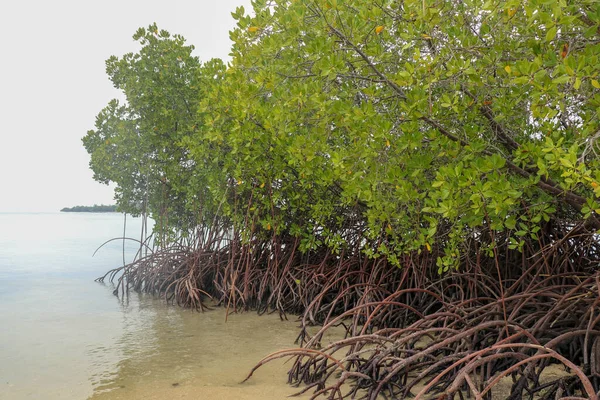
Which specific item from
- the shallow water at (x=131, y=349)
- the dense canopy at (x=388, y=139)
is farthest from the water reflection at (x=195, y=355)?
the dense canopy at (x=388, y=139)

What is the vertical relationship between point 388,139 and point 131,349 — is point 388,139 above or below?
above

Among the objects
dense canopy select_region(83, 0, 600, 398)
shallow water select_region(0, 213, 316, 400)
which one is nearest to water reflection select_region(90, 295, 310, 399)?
shallow water select_region(0, 213, 316, 400)

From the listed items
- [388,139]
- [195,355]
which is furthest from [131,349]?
[388,139]

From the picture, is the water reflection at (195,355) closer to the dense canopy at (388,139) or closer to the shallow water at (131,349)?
the shallow water at (131,349)

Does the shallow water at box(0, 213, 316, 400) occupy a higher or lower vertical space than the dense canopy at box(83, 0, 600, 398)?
lower

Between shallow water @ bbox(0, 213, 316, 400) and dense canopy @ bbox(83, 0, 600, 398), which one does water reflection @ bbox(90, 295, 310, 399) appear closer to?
shallow water @ bbox(0, 213, 316, 400)

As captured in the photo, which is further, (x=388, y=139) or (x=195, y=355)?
(x=195, y=355)

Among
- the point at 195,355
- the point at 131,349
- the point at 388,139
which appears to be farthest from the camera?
the point at 131,349

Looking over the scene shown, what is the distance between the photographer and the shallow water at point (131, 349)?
316 cm

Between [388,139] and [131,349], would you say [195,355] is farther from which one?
[388,139]

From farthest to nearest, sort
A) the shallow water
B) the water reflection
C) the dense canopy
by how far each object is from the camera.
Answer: the shallow water → the water reflection → the dense canopy

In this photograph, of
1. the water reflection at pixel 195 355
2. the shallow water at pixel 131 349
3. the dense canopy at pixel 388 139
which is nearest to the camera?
the dense canopy at pixel 388 139

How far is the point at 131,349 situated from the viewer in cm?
416

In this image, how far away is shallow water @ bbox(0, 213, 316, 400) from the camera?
3164 mm
